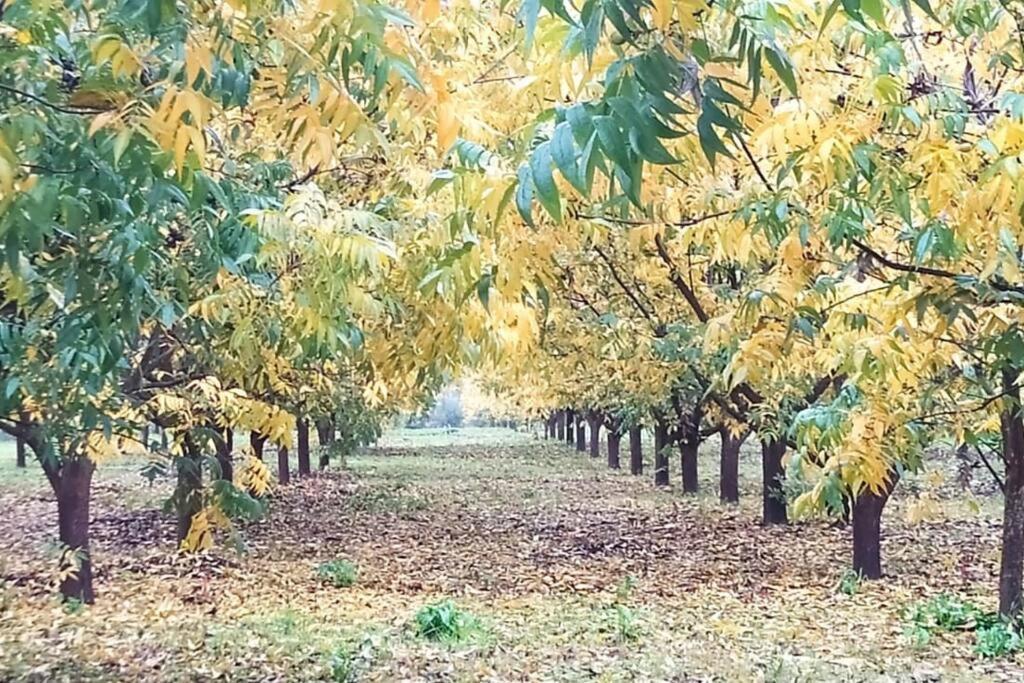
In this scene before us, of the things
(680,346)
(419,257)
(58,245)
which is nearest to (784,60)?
(419,257)

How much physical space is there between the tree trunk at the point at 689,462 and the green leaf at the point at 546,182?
20.4 metres

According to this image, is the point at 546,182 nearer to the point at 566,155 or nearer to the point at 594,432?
the point at 566,155

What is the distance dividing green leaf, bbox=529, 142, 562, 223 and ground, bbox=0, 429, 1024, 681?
6023 millimetres

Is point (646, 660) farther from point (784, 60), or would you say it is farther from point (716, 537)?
point (716, 537)

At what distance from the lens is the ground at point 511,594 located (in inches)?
294

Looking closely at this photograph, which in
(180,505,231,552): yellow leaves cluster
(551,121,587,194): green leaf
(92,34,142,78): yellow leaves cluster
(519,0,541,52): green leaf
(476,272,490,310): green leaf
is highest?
(92,34,142,78): yellow leaves cluster

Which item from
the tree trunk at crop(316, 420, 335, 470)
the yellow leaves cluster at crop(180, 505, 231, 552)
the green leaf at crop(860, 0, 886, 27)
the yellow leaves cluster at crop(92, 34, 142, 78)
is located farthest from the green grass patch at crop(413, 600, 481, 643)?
the tree trunk at crop(316, 420, 335, 470)

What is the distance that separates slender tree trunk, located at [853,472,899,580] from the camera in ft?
37.0

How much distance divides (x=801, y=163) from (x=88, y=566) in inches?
372

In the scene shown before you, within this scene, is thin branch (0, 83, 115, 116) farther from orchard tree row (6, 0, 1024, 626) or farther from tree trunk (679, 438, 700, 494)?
tree trunk (679, 438, 700, 494)

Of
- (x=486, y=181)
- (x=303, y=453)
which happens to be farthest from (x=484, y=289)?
(x=303, y=453)

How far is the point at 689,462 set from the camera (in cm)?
2288

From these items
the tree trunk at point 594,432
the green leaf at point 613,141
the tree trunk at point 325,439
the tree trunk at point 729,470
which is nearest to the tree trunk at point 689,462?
the tree trunk at point 729,470

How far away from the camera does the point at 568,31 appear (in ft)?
6.91
